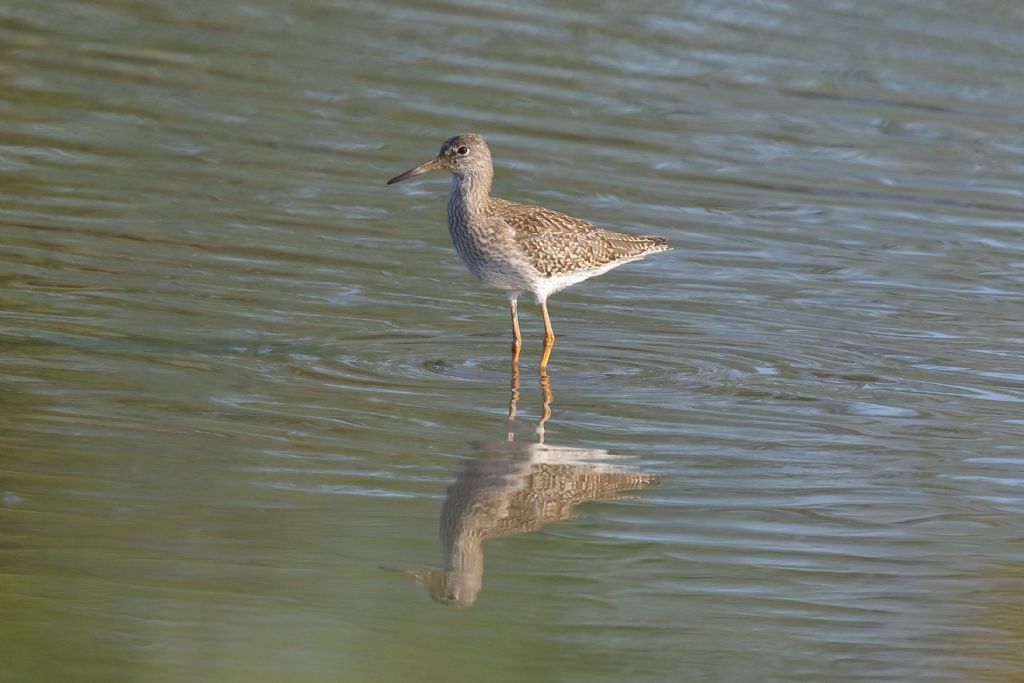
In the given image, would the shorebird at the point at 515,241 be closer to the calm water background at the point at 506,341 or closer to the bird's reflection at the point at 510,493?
the calm water background at the point at 506,341

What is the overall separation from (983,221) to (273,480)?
8.11 meters

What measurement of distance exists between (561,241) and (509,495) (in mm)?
3518

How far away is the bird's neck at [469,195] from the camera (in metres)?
11.7

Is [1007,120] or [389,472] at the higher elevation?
[1007,120]

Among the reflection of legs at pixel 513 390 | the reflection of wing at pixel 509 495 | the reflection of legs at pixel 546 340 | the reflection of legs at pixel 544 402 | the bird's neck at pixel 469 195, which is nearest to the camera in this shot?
the reflection of wing at pixel 509 495

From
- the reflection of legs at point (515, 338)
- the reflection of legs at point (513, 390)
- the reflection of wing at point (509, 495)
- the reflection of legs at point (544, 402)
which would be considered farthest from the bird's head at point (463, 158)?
the reflection of wing at point (509, 495)

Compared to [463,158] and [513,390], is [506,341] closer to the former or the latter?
[513,390]

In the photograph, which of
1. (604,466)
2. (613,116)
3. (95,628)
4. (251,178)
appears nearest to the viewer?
(95,628)

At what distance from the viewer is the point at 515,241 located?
11.5 metres

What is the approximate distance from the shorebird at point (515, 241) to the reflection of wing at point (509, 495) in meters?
2.06

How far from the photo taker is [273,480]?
8.39m

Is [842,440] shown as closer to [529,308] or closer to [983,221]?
[529,308]

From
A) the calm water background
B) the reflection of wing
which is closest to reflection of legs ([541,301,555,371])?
the calm water background

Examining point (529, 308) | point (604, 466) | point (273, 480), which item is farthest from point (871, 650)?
point (529, 308)
